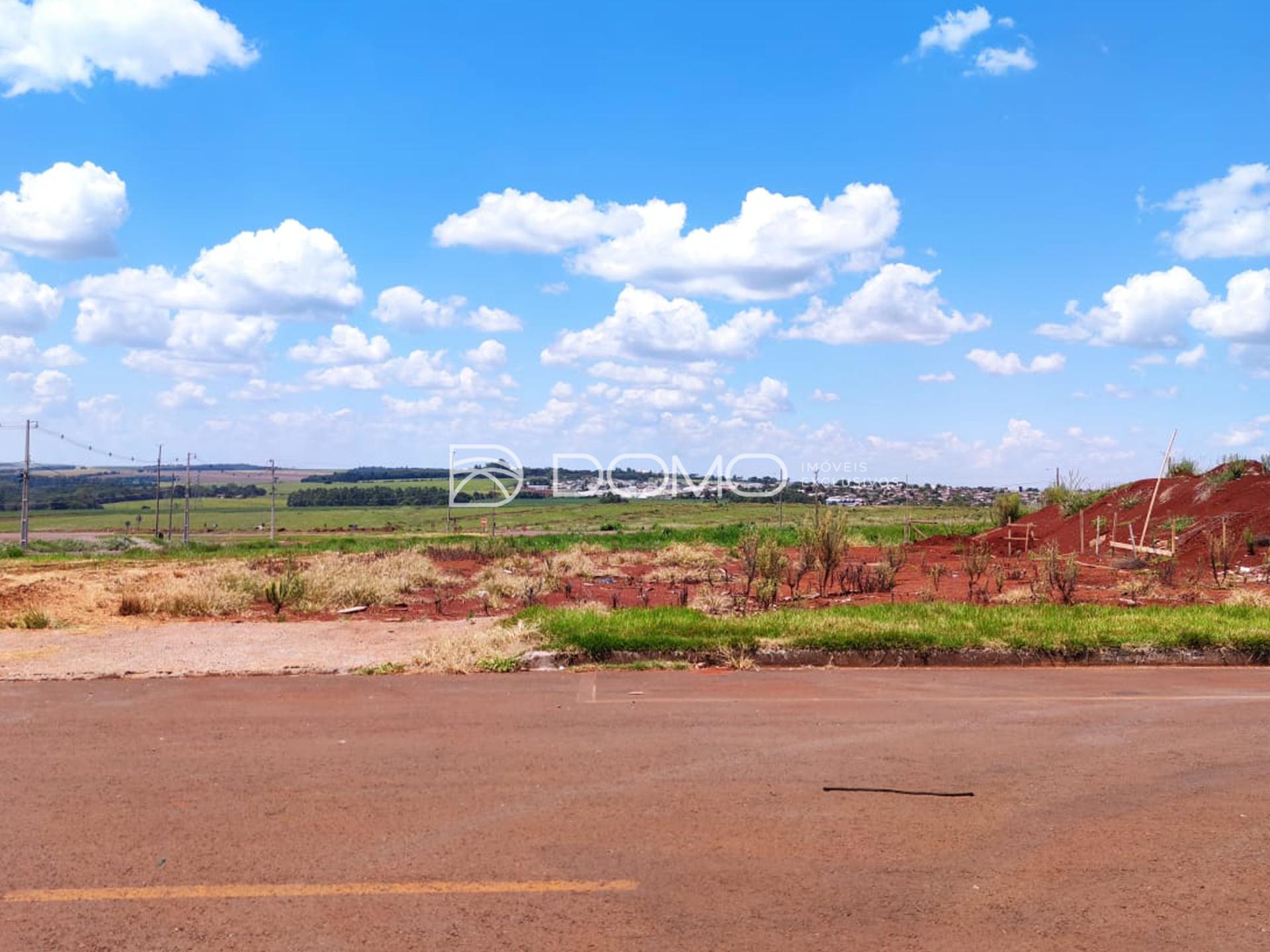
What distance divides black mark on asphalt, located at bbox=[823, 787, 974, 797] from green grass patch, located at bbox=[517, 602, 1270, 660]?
4.71m

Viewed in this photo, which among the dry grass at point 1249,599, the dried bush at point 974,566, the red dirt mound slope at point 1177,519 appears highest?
the red dirt mound slope at point 1177,519

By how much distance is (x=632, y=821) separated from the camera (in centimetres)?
577

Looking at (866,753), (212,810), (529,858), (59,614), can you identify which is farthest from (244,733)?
(59,614)

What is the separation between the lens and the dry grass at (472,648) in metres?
10.7

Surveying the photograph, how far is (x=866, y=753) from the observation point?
721cm

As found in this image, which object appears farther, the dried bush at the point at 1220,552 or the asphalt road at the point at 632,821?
the dried bush at the point at 1220,552

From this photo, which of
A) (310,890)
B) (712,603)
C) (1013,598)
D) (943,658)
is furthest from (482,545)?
(310,890)

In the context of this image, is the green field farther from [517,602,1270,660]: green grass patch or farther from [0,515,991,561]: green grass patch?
[517,602,1270,660]: green grass patch

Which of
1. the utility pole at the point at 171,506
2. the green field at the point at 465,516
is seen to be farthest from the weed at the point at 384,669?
the green field at the point at 465,516

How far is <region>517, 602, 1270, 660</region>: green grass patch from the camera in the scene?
439 inches

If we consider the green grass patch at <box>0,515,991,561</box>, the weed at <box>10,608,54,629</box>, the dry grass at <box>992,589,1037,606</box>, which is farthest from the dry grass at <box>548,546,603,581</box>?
the weed at <box>10,608,54,629</box>

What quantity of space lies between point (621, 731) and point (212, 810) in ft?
9.78

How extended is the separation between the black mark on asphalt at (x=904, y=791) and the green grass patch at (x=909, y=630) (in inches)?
186

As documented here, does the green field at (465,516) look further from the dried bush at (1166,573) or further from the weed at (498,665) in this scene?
the weed at (498,665)
